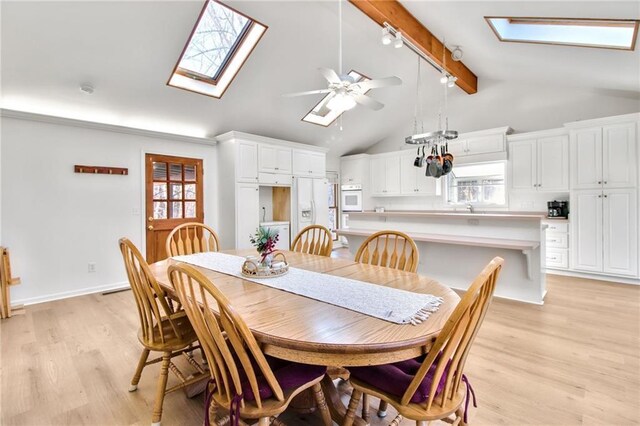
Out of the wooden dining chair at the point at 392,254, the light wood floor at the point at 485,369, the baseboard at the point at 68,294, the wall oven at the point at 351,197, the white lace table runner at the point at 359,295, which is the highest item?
the wall oven at the point at 351,197

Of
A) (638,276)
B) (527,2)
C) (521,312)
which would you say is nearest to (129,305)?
(521,312)

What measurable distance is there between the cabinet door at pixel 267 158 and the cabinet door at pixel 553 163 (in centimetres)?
453

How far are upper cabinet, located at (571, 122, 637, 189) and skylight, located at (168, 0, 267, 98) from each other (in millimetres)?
4804

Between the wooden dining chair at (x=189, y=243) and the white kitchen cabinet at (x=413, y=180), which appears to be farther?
the white kitchen cabinet at (x=413, y=180)

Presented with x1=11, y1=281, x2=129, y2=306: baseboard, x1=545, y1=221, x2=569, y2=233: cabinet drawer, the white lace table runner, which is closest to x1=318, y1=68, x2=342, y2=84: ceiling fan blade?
the white lace table runner

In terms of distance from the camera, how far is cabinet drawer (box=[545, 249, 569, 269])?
4645mm

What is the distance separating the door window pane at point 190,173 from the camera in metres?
4.81

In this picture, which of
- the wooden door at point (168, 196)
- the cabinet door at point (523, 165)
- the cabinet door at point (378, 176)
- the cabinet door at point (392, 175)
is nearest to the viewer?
the wooden door at point (168, 196)

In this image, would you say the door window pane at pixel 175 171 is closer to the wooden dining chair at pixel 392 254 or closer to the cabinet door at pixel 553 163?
the wooden dining chair at pixel 392 254

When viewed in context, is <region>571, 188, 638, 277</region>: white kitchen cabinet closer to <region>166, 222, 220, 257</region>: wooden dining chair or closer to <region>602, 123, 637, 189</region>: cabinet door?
<region>602, 123, 637, 189</region>: cabinet door

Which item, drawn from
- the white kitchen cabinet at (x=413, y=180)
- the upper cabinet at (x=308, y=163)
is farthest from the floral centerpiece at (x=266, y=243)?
the white kitchen cabinet at (x=413, y=180)

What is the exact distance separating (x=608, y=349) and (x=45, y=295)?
19.0 feet

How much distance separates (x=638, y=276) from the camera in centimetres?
406

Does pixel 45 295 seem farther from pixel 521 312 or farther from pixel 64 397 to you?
pixel 521 312
